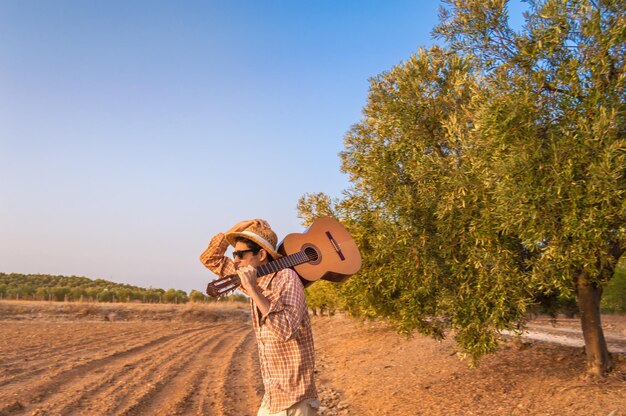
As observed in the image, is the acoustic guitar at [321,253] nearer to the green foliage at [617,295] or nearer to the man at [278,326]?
the man at [278,326]

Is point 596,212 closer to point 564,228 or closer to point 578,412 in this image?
point 564,228

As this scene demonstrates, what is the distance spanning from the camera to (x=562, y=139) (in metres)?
9.20

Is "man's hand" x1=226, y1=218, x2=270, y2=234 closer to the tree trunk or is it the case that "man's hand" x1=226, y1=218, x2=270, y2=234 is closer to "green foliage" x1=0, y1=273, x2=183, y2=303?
the tree trunk

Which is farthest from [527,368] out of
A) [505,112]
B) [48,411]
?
[48,411]

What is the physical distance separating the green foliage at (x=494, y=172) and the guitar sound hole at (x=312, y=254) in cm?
540

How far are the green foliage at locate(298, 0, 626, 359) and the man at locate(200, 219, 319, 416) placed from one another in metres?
5.95

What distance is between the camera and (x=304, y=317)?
4422 millimetres

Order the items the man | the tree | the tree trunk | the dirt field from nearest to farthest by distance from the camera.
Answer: the man < the tree < the dirt field < the tree trunk

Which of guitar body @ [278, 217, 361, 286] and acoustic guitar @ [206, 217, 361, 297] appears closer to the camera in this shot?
acoustic guitar @ [206, 217, 361, 297]

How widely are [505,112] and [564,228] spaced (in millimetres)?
2230

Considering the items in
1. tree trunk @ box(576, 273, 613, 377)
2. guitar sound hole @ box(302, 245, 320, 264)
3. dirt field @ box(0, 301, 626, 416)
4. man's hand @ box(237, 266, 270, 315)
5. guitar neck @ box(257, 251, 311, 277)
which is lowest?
dirt field @ box(0, 301, 626, 416)

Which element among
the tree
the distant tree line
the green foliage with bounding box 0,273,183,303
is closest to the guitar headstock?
the tree

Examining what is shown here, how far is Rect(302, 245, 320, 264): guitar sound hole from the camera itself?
4.80m

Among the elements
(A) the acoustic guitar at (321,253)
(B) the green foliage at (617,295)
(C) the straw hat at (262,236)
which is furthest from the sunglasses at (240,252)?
(B) the green foliage at (617,295)
